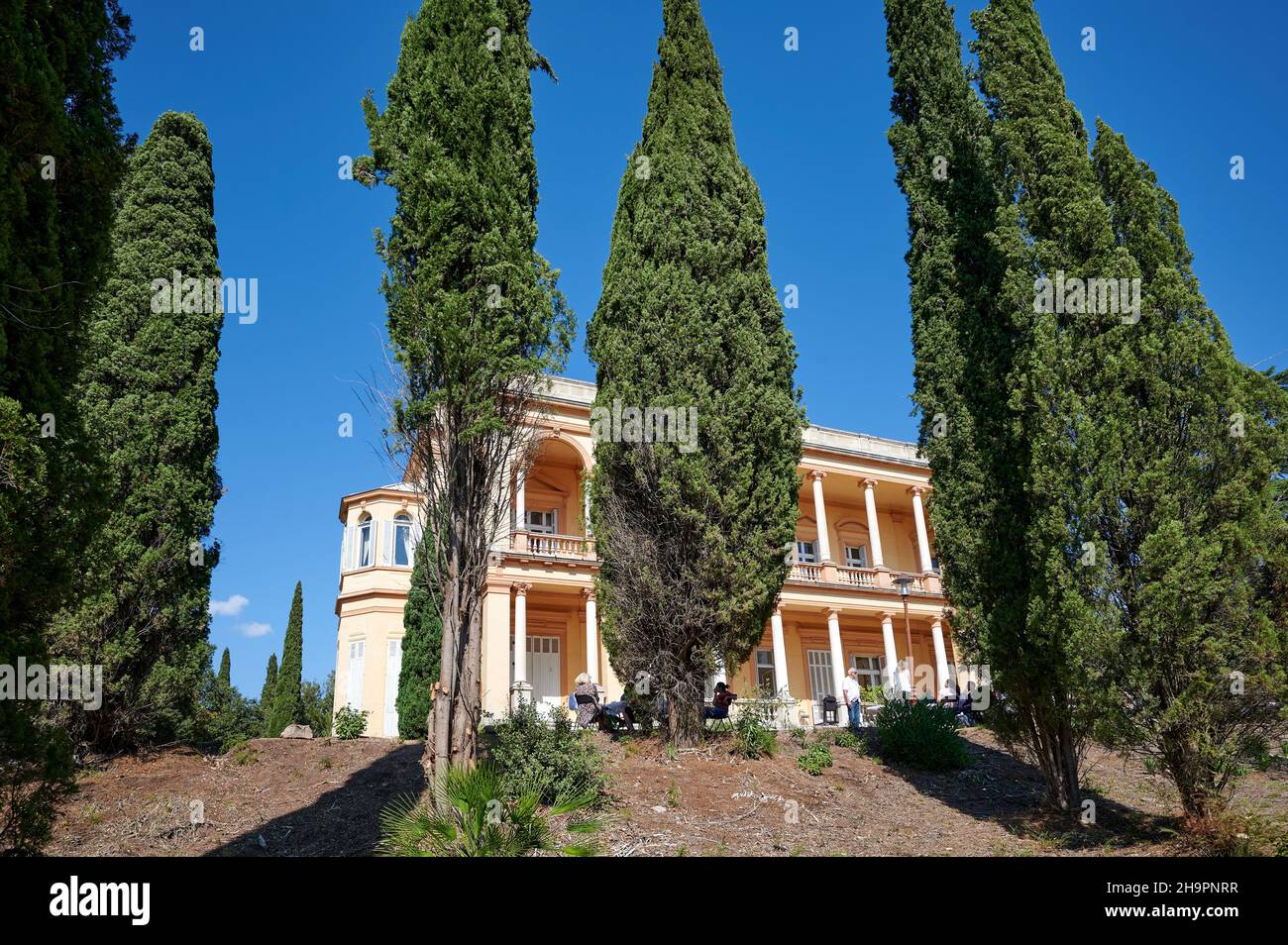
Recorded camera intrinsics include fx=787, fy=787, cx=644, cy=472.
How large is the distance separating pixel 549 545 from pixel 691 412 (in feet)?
37.8

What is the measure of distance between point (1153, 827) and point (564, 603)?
1672 centimetres

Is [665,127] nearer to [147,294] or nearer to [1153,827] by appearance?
[147,294]

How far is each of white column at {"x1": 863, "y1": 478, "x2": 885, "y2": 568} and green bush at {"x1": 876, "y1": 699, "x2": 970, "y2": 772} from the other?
14246 mm

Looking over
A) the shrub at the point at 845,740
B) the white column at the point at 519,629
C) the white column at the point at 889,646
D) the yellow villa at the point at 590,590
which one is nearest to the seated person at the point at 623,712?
the shrub at the point at 845,740

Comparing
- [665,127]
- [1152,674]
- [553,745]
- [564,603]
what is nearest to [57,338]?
[553,745]

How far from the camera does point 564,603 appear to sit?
23.2 meters

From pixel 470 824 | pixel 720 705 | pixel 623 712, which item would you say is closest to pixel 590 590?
pixel 623 712

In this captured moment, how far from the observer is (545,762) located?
8.14m

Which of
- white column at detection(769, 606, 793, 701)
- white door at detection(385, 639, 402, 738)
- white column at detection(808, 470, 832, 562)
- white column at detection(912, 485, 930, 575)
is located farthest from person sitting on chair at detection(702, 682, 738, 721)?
white column at detection(912, 485, 930, 575)

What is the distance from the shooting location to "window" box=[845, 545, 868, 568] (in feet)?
93.6

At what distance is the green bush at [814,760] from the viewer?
409 inches

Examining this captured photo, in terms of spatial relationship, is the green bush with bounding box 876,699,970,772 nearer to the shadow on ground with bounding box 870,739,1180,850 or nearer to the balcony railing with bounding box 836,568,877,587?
the shadow on ground with bounding box 870,739,1180,850

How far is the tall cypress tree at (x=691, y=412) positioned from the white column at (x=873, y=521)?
15.3 m

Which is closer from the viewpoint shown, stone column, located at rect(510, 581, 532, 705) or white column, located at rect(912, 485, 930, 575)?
stone column, located at rect(510, 581, 532, 705)
